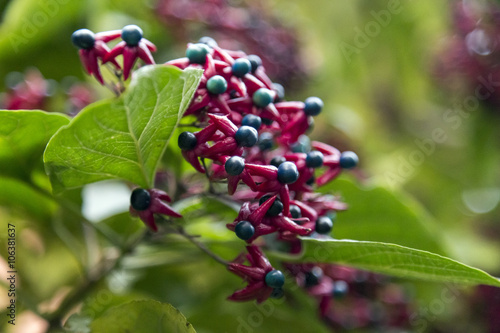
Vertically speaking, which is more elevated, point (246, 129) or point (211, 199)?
point (246, 129)

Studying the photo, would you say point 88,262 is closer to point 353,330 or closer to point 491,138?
point 353,330

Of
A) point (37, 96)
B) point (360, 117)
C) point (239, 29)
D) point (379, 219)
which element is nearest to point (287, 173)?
point (379, 219)

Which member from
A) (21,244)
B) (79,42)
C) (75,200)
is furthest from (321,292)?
(21,244)

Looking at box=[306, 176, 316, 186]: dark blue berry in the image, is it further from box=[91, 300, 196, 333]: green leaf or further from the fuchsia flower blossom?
box=[91, 300, 196, 333]: green leaf

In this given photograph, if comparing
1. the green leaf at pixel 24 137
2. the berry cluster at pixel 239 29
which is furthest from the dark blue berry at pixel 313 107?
the berry cluster at pixel 239 29

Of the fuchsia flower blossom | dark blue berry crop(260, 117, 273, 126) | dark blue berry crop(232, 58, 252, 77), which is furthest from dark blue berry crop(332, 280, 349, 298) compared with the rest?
dark blue berry crop(232, 58, 252, 77)

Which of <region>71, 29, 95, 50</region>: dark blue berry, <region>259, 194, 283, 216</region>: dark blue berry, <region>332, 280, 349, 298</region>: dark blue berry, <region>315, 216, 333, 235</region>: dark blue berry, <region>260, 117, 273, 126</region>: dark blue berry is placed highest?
<region>260, 117, 273, 126</region>: dark blue berry
